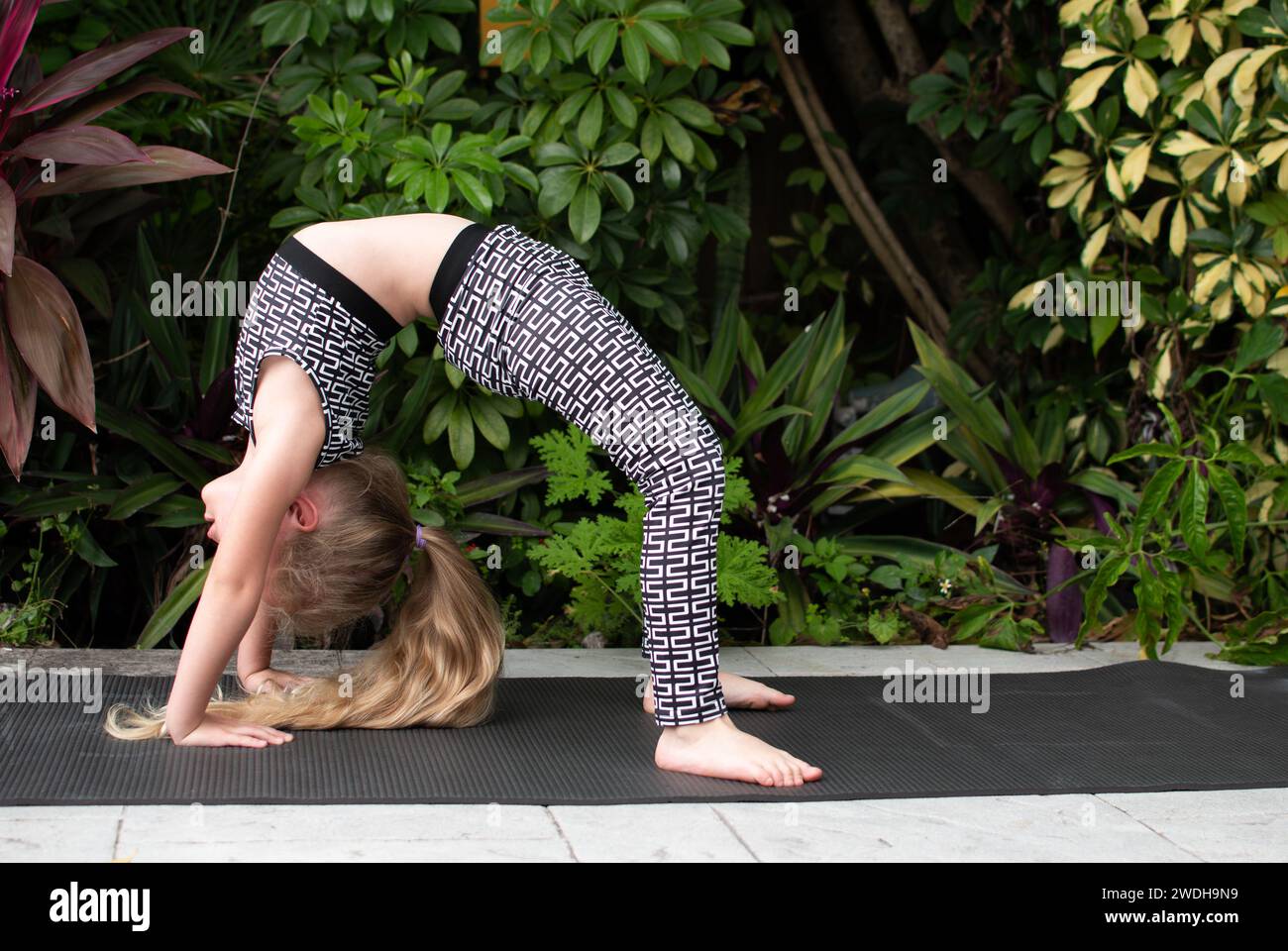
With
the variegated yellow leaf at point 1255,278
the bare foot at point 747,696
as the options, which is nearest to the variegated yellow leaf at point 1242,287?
the variegated yellow leaf at point 1255,278

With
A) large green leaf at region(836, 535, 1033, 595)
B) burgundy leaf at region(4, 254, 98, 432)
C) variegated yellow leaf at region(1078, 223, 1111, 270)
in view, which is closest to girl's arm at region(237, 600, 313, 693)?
burgundy leaf at region(4, 254, 98, 432)

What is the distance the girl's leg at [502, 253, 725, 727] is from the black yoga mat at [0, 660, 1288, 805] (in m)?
0.20

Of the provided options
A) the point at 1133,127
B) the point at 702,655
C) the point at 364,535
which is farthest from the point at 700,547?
the point at 1133,127

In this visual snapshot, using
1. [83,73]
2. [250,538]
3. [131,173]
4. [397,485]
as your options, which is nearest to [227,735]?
[250,538]

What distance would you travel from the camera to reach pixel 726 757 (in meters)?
2.42

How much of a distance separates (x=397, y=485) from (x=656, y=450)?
2.06ft

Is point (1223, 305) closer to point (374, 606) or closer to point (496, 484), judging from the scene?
point (496, 484)

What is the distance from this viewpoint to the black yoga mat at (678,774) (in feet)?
7.50

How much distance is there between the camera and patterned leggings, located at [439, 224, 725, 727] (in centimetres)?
246

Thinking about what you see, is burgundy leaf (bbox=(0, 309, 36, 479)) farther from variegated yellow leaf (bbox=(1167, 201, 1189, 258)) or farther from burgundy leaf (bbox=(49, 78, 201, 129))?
variegated yellow leaf (bbox=(1167, 201, 1189, 258))

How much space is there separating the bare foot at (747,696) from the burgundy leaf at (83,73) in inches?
73.8

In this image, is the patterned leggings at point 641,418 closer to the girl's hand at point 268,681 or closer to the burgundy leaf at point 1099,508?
the girl's hand at point 268,681

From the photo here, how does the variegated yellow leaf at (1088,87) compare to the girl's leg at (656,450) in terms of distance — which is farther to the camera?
the variegated yellow leaf at (1088,87)

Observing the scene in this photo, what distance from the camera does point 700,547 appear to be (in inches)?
96.9
